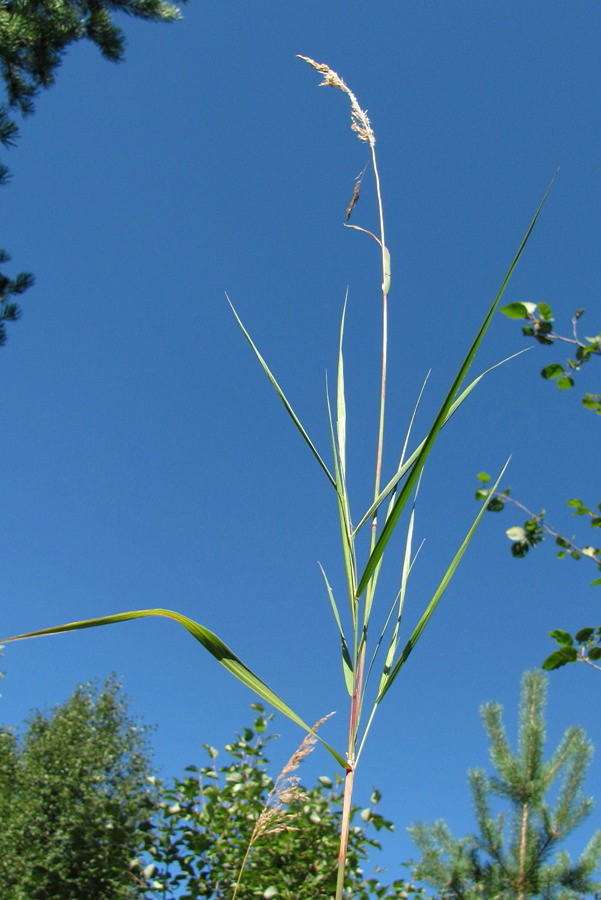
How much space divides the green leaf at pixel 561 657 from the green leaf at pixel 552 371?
620 millimetres

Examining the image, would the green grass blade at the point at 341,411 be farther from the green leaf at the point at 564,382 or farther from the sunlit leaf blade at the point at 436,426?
the green leaf at the point at 564,382

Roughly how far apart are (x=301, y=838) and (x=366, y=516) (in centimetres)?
297

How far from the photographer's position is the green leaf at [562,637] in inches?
54.7

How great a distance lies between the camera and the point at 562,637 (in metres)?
1.40

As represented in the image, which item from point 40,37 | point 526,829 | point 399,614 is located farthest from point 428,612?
point 40,37

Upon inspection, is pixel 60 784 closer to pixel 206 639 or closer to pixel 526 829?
pixel 526 829

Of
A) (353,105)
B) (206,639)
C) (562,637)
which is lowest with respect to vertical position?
(206,639)

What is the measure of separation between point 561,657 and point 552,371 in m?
0.65

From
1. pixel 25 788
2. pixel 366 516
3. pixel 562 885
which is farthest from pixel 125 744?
pixel 366 516

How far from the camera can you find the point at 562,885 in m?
5.03

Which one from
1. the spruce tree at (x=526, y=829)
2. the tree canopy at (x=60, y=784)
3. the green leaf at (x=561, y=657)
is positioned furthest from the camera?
the tree canopy at (x=60, y=784)

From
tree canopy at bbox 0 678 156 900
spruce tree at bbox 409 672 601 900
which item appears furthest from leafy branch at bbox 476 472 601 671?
tree canopy at bbox 0 678 156 900

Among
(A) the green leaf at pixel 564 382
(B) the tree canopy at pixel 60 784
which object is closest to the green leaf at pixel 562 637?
(A) the green leaf at pixel 564 382

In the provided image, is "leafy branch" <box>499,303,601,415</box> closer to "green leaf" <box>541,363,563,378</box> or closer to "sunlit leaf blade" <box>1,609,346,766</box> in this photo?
"green leaf" <box>541,363,563,378</box>
